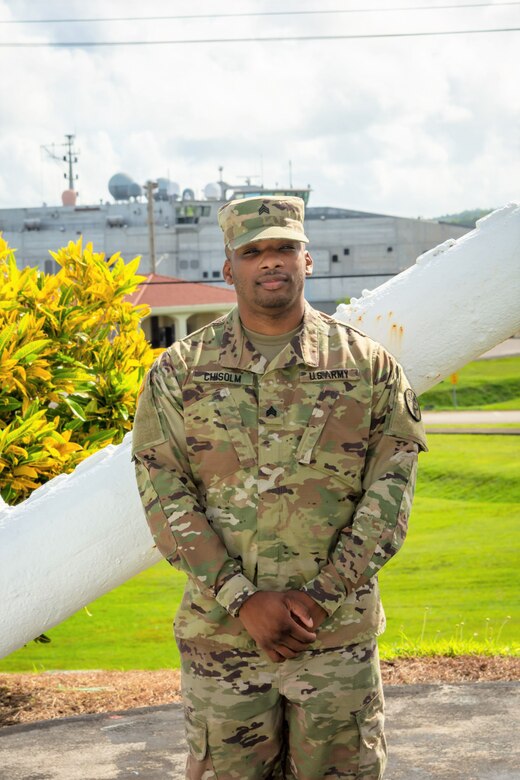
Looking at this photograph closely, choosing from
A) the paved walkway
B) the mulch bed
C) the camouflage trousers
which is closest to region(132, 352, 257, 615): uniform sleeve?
the camouflage trousers

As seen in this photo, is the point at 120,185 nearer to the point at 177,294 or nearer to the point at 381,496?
the point at 177,294

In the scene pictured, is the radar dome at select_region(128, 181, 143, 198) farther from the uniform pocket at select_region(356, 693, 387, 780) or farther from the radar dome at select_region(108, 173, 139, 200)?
the uniform pocket at select_region(356, 693, 387, 780)

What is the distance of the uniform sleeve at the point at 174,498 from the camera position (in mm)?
2711

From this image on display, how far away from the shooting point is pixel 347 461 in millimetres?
2795

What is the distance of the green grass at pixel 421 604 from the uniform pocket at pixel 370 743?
2.81 metres

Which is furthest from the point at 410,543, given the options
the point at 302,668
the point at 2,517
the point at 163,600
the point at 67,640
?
the point at 302,668

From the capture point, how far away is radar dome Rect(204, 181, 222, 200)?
6284 cm

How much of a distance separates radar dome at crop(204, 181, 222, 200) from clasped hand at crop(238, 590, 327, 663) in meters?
61.3

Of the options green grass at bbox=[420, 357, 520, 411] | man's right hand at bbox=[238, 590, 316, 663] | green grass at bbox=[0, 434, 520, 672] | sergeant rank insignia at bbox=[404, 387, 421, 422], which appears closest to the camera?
man's right hand at bbox=[238, 590, 316, 663]

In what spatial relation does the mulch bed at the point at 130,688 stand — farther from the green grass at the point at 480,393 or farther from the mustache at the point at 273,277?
the green grass at the point at 480,393

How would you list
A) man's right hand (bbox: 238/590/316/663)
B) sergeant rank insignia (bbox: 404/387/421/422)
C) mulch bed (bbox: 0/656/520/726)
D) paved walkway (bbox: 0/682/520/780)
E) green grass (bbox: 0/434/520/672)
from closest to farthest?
man's right hand (bbox: 238/590/316/663), sergeant rank insignia (bbox: 404/387/421/422), paved walkway (bbox: 0/682/520/780), mulch bed (bbox: 0/656/520/726), green grass (bbox: 0/434/520/672)

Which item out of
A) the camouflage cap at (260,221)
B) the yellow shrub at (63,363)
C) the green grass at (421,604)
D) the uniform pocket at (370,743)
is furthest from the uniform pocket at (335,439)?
the green grass at (421,604)

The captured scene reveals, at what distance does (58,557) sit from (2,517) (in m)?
0.26

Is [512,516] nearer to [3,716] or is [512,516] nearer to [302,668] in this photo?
[3,716]
